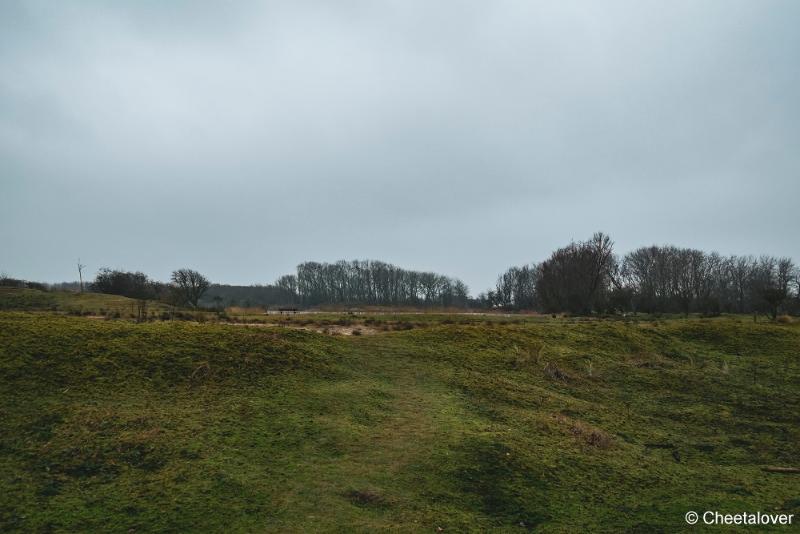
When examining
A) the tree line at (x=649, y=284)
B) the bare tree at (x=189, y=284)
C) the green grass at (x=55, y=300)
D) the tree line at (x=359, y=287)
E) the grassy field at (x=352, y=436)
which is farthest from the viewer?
the tree line at (x=359, y=287)

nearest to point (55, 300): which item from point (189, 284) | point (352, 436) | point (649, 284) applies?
point (189, 284)

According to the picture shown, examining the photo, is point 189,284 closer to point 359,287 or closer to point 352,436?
point 352,436

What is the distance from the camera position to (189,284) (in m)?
37.7

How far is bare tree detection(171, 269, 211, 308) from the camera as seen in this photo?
3264cm

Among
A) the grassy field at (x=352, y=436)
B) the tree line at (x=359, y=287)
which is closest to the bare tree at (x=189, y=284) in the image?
the grassy field at (x=352, y=436)

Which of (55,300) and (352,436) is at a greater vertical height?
(55,300)

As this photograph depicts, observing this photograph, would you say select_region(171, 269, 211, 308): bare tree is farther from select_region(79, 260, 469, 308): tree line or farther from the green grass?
select_region(79, 260, 469, 308): tree line

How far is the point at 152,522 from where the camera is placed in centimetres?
544

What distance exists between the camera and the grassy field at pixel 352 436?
234 inches

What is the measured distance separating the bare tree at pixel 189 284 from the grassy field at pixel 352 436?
21684mm

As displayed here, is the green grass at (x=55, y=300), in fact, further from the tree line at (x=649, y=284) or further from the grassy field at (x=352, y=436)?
the tree line at (x=649, y=284)

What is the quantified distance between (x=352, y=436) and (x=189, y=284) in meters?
33.5

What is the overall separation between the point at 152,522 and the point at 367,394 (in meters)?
4.99

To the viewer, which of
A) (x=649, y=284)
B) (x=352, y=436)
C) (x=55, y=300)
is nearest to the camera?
(x=352, y=436)
